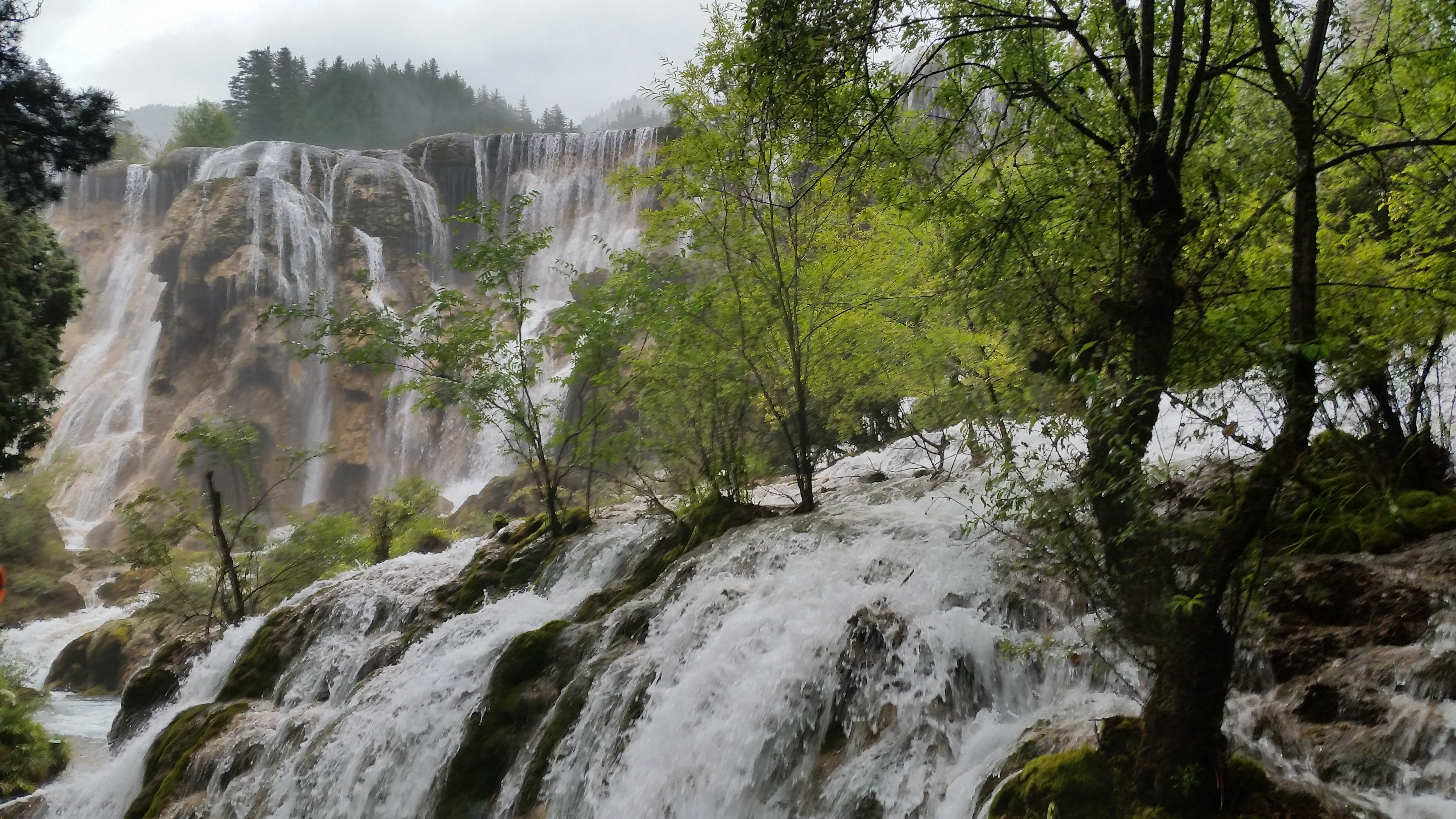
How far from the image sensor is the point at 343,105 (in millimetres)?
60125

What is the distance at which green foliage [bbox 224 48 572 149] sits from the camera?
57.4m

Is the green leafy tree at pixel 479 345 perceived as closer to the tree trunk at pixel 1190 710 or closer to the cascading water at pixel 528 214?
the tree trunk at pixel 1190 710

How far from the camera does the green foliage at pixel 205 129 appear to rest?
4972 cm

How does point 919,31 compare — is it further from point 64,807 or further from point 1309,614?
point 64,807

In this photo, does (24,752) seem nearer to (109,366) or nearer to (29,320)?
(29,320)

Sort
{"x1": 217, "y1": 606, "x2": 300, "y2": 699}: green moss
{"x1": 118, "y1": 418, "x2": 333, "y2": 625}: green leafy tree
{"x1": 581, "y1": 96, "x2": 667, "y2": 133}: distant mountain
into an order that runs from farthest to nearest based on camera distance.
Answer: {"x1": 581, "y1": 96, "x2": 667, "y2": 133}: distant mountain
{"x1": 118, "y1": 418, "x2": 333, "y2": 625}: green leafy tree
{"x1": 217, "y1": 606, "x2": 300, "y2": 699}: green moss

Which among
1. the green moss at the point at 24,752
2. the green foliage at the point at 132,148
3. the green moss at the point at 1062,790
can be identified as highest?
the green foliage at the point at 132,148

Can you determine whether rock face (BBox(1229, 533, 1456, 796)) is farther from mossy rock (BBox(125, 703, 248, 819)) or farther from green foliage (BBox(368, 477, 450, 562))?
green foliage (BBox(368, 477, 450, 562))

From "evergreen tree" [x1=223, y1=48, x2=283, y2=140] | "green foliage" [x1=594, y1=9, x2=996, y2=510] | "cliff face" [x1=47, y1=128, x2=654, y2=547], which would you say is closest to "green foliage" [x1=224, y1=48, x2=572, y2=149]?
"evergreen tree" [x1=223, y1=48, x2=283, y2=140]

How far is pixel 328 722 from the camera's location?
27.6 ft

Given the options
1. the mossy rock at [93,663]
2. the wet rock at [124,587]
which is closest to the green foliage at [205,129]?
the wet rock at [124,587]

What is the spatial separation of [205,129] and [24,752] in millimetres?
49248

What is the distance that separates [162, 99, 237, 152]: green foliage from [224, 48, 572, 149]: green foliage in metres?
4.93

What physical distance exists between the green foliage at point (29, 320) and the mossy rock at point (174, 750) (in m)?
4.90
